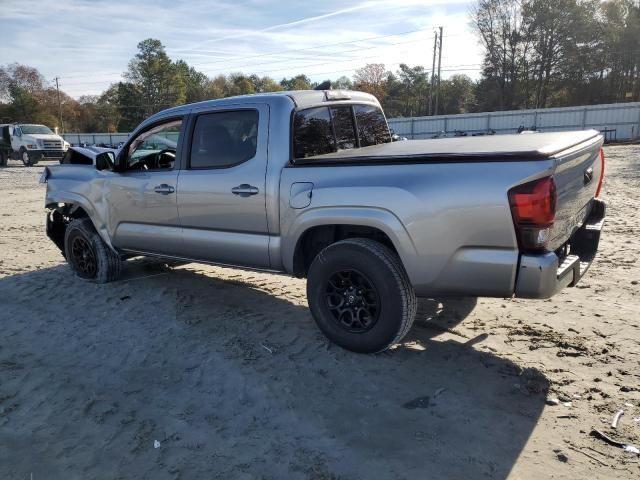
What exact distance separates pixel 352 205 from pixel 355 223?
134 mm

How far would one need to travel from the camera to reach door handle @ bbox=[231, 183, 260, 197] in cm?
427

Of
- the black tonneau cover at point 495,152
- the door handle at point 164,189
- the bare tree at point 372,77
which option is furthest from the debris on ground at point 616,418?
the bare tree at point 372,77

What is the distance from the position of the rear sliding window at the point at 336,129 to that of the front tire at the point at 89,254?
2.89 m

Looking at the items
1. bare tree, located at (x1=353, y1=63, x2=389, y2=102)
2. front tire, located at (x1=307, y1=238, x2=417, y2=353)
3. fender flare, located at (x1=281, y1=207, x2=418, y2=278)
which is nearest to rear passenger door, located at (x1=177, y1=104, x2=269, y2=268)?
fender flare, located at (x1=281, y1=207, x2=418, y2=278)

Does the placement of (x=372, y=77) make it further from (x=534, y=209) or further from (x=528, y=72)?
(x=534, y=209)

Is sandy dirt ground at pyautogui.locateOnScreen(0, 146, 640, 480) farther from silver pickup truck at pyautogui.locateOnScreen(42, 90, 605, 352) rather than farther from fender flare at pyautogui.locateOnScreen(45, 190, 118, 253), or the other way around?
fender flare at pyautogui.locateOnScreen(45, 190, 118, 253)

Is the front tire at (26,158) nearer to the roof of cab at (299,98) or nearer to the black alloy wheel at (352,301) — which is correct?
the roof of cab at (299,98)

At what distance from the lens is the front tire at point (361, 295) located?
3.64 m

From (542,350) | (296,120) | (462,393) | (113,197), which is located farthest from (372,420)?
(113,197)

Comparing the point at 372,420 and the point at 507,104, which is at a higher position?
the point at 507,104

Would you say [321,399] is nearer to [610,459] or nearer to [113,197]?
[610,459]

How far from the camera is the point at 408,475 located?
2.60 metres

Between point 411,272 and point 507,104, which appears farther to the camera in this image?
point 507,104

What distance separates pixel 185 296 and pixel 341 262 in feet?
7.57
